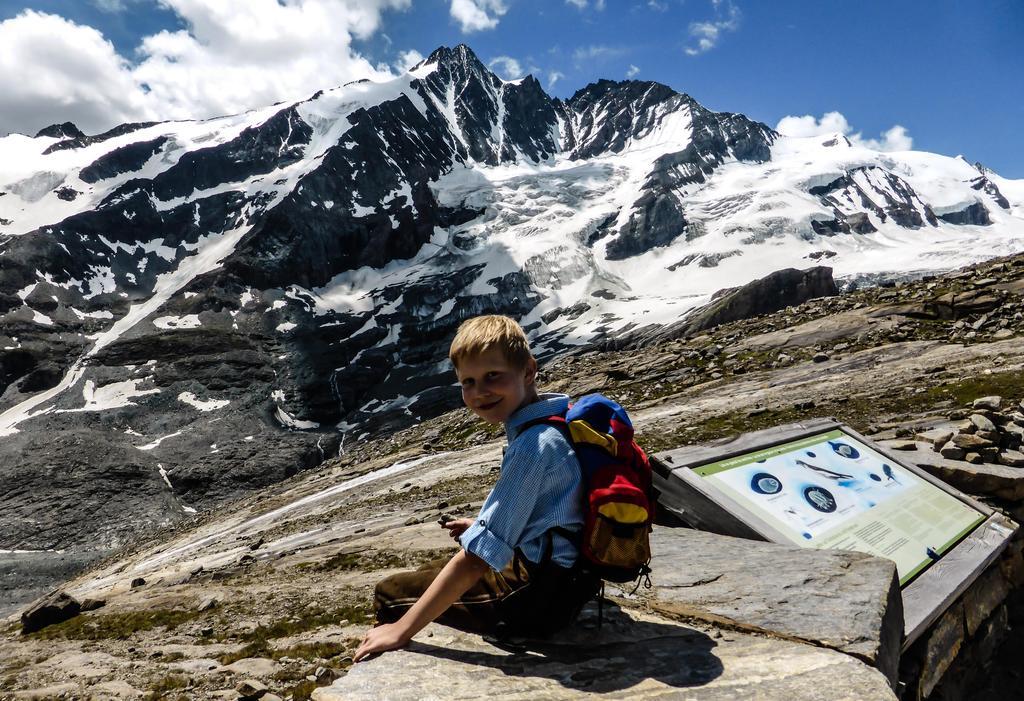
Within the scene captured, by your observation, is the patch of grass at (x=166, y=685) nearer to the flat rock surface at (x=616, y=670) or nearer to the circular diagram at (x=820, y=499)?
the flat rock surface at (x=616, y=670)

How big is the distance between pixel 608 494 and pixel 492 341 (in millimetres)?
1164

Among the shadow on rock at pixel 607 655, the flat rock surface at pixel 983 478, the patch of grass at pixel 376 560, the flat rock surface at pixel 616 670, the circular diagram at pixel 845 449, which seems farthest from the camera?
the flat rock surface at pixel 983 478

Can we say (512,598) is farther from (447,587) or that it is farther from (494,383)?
(494,383)

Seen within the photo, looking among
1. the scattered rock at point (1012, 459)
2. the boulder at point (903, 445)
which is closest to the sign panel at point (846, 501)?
the boulder at point (903, 445)

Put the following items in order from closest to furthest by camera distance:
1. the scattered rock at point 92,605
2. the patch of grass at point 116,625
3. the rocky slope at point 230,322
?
1. the patch of grass at point 116,625
2. the scattered rock at point 92,605
3. the rocky slope at point 230,322

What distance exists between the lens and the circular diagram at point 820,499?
6.47m

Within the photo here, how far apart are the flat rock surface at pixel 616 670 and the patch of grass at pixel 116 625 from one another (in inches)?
127

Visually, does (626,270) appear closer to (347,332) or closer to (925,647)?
(347,332)

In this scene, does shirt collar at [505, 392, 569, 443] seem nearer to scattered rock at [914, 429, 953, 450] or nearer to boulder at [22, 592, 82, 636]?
boulder at [22, 592, 82, 636]

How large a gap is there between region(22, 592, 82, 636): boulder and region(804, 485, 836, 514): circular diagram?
8.73 m

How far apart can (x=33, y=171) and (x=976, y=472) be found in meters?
256

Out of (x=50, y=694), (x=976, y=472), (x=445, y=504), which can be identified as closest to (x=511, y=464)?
(x=50, y=694)

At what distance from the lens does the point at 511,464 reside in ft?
12.1

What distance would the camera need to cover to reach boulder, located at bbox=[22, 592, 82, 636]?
283 inches
